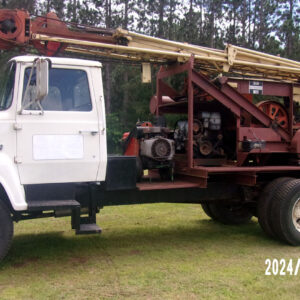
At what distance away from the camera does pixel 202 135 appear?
6.61 metres

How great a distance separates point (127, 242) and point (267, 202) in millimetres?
2214

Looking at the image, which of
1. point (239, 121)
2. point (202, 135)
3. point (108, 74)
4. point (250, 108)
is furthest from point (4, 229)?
point (108, 74)

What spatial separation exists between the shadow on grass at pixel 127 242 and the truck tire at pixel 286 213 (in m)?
0.25

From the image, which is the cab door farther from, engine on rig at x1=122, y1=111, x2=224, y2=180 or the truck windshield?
engine on rig at x1=122, y1=111, x2=224, y2=180

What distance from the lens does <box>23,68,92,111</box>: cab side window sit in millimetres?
4930

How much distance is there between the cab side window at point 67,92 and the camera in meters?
4.93

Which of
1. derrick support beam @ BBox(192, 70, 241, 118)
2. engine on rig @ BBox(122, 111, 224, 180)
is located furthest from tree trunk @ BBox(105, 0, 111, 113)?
derrick support beam @ BBox(192, 70, 241, 118)

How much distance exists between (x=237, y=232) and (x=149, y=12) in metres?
27.8

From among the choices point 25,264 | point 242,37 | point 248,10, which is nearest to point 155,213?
point 25,264

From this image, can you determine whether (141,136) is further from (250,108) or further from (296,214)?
(296,214)

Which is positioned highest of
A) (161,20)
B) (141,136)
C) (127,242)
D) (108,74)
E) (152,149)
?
(161,20)

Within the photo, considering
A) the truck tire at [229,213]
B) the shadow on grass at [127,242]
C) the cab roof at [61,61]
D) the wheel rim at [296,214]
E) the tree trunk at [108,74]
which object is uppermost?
the tree trunk at [108,74]

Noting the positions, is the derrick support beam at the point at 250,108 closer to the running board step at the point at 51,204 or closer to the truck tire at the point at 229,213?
the truck tire at the point at 229,213

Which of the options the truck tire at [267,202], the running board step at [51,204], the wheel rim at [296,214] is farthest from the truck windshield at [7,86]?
the wheel rim at [296,214]
